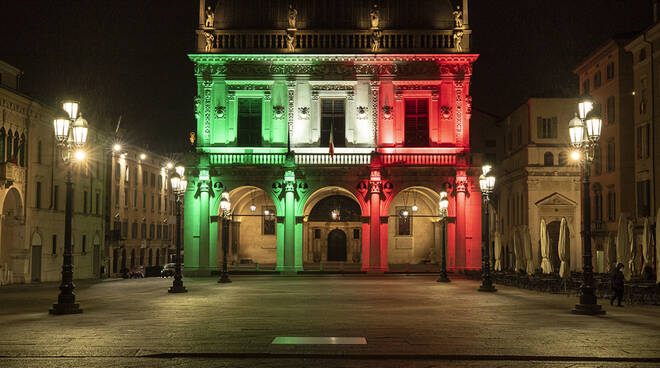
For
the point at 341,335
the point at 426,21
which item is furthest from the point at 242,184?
the point at 341,335

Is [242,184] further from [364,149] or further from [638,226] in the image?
[638,226]

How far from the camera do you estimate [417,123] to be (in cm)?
5366

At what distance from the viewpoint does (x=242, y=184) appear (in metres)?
52.5

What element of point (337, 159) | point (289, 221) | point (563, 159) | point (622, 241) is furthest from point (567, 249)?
point (563, 159)

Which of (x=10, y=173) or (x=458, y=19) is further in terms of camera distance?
(x=458, y=19)

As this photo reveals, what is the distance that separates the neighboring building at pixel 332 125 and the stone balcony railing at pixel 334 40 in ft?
0.24

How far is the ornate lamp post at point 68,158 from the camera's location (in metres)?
22.4

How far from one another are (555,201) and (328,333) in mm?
51047

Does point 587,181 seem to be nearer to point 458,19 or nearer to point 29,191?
point 458,19

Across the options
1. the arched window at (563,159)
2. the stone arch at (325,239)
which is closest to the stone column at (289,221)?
the stone arch at (325,239)

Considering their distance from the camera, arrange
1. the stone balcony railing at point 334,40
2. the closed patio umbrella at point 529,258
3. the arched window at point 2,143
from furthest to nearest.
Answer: the stone balcony railing at point 334,40 < the arched window at point 2,143 < the closed patio umbrella at point 529,258

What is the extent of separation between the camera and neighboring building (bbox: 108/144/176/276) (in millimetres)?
71500

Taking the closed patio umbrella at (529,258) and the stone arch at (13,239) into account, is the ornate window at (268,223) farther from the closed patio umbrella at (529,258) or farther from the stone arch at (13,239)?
the closed patio umbrella at (529,258)

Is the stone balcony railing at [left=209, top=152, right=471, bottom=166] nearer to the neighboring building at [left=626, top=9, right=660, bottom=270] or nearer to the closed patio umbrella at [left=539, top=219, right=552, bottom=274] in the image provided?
the neighboring building at [left=626, top=9, right=660, bottom=270]
